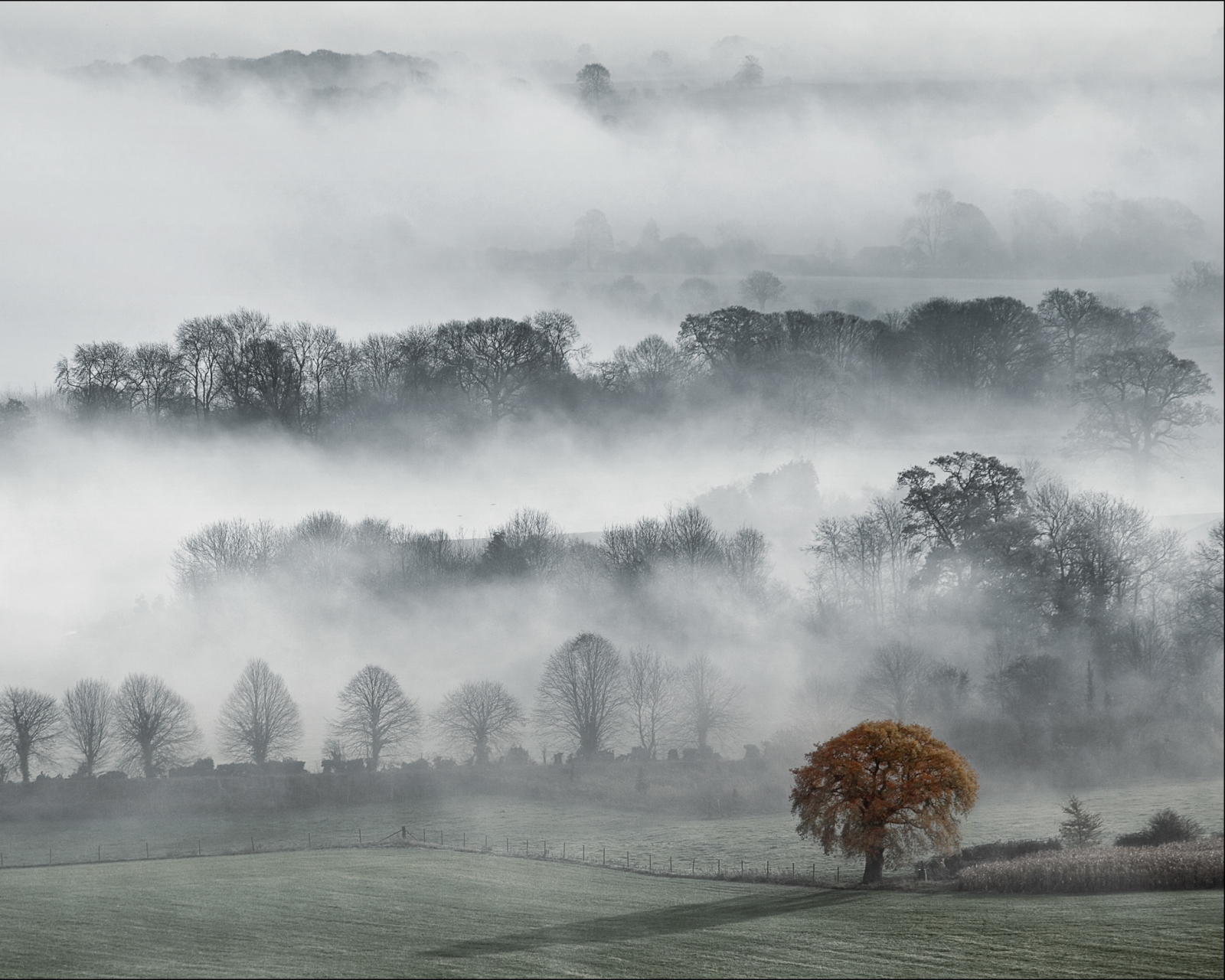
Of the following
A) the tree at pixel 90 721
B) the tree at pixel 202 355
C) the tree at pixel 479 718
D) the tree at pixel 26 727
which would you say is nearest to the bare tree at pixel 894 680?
the tree at pixel 479 718

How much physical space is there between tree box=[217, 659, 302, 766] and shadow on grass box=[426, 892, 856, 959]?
10.2 ft

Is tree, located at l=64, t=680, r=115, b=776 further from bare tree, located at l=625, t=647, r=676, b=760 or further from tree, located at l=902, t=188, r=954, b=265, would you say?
tree, located at l=902, t=188, r=954, b=265

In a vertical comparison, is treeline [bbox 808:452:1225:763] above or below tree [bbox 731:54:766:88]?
below

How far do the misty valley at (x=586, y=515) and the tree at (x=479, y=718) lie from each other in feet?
0.16

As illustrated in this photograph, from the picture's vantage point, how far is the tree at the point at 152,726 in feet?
32.2

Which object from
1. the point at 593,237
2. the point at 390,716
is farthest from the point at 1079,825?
the point at 593,237

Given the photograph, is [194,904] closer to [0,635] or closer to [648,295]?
[0,635]

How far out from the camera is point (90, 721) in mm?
9422

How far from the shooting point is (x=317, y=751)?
11297 millimetres

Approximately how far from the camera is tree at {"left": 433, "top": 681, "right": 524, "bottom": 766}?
11.9 meters

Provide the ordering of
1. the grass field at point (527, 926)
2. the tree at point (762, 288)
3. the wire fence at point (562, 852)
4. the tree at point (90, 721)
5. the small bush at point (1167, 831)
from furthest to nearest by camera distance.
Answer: the tree at point (762, 288)
the wire fence at point (562, 852)
the tree at point (90, 721)
the small bush at point (1167, 831)
the grass field at point (527, 926)

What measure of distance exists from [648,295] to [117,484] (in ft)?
17.7

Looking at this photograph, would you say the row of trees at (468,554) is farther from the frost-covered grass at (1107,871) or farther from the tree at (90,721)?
the frost-covered grass at (1107,871)

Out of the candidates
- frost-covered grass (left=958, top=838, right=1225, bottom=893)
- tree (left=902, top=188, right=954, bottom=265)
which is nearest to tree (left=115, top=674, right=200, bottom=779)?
frost-covered grass (left=958, top=838, right=1225, bottom=893)
